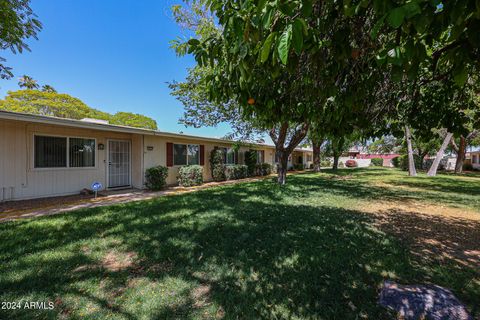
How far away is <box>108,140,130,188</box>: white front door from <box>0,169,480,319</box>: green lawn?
4.22 m

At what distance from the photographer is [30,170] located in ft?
21.9

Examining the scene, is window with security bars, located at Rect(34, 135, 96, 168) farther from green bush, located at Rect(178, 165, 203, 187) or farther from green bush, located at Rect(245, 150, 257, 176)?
green bush, located at Rect(245, 150, 257, 176)

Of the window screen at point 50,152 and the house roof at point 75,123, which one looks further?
the window screen at point 50,152

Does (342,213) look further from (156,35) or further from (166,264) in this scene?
(156,35)

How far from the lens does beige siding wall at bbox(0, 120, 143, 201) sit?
247 inches

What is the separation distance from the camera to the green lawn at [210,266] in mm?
2172

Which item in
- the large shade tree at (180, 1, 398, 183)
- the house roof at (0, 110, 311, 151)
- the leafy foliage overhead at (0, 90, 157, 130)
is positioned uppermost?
the leafy foliage overhead at (0, 90, 157, 130)

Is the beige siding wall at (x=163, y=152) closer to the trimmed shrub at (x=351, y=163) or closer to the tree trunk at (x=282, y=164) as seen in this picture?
the tree trunk at (x=282, y=164)

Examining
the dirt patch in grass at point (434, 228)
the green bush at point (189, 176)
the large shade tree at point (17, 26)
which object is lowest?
the dirt patch in grass at point (434, 228)

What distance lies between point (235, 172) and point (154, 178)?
17.7ft

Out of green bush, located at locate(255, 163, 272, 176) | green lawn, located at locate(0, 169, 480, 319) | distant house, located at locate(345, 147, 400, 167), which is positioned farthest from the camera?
distant house, located at locate(345, 147, 400, 167)

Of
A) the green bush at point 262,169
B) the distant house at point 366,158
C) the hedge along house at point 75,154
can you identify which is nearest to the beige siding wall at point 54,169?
the hedge along house at point 75,154

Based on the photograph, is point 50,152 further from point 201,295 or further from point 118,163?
point 201,295

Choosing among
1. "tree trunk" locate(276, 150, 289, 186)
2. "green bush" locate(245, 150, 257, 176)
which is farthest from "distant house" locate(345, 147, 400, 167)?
"tree trunk" locate(276, 150, 289, 186)
